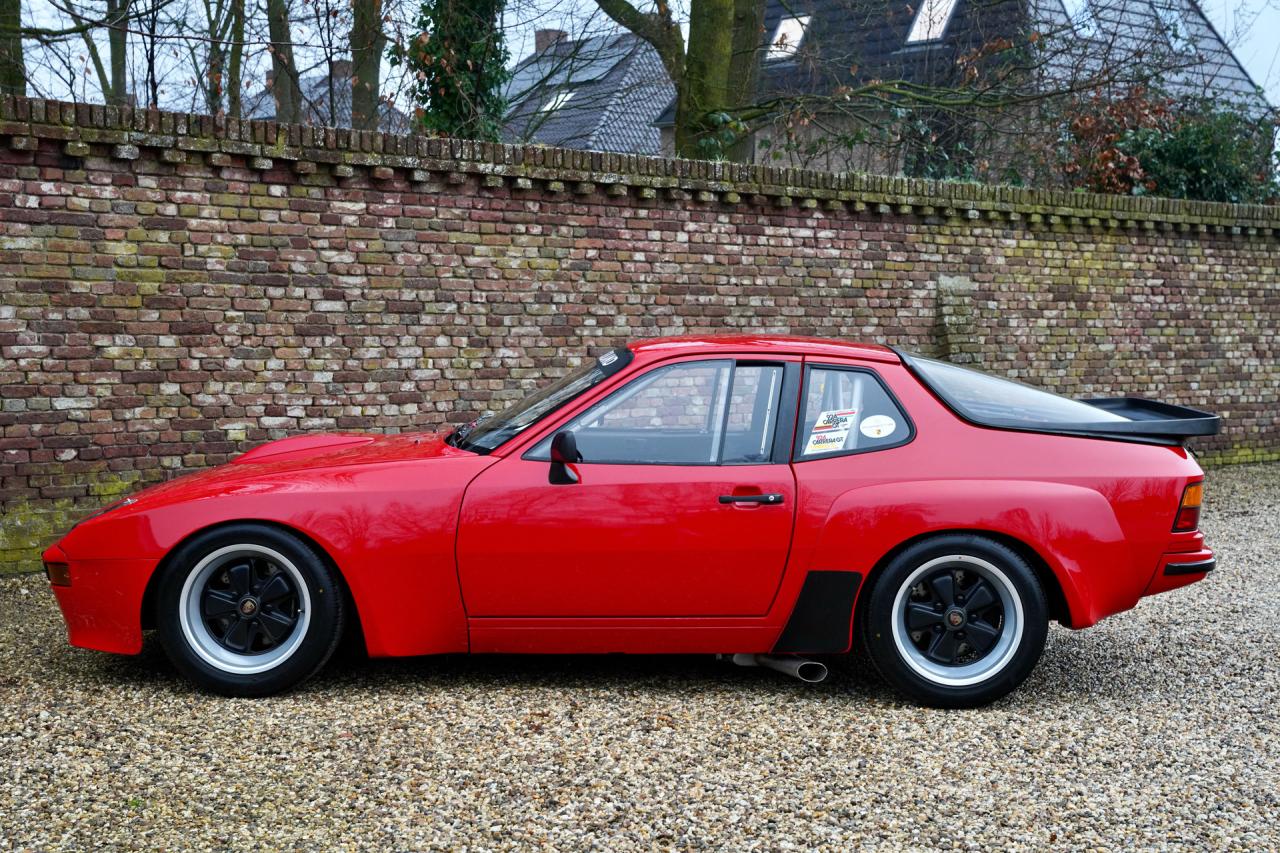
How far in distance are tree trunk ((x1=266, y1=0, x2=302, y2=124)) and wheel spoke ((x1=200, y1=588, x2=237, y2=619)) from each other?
9795 mm

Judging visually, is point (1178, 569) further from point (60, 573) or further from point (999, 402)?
point (60, 573)

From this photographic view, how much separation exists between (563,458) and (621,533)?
0.37 metres

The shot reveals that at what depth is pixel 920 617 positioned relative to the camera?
4.73 metres

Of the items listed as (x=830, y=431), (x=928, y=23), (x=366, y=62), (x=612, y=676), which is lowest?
(x=612, y=676)

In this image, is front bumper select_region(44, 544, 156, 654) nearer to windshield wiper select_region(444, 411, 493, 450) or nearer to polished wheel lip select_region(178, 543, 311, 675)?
polished wheel lip select_region(178, 543, 311, 675)

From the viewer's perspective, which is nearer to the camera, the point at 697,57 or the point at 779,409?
the point at 779,409

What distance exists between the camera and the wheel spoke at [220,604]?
464 centimetres

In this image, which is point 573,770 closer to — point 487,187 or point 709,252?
point 487,187

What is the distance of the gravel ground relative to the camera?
11.6 ft

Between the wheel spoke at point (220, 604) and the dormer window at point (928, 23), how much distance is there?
68.5 feet

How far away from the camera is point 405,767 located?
3994 mm

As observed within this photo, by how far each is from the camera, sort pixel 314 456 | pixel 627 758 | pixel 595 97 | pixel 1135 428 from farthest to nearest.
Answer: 1. pixel 595 97
2. pixel 314 456
3. pixel 1135 428
4. pixel 627 758

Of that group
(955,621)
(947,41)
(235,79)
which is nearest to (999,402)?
(955,621)

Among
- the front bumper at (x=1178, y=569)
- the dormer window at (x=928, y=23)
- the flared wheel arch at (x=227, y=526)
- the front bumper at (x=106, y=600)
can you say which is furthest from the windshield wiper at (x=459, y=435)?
the dormer window at (x=928, y=23)
